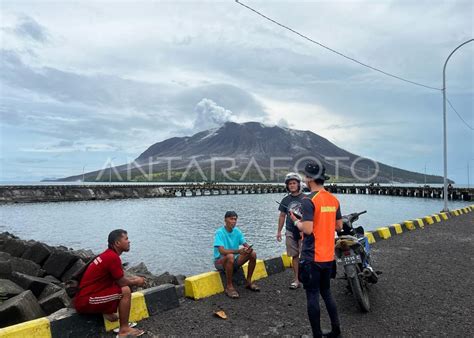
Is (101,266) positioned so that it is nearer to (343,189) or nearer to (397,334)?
(397,334)

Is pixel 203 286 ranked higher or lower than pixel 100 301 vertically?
lower

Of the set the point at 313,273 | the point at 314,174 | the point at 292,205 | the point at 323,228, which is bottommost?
the point at 313,273

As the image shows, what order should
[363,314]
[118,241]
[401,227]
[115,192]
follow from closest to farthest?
[118,241] < [363,314] < [401,227] < [115,192]

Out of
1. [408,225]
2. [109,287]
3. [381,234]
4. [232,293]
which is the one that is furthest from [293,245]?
[408,225]

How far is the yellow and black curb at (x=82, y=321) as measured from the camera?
4.47 m

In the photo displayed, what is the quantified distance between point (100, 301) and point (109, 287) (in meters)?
0.19

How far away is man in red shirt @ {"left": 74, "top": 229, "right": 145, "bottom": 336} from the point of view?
466cm

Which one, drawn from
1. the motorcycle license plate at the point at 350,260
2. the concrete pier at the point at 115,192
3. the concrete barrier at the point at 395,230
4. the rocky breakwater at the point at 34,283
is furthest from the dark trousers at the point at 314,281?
the concrete pier at the point at 115,192

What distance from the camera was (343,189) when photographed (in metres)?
113

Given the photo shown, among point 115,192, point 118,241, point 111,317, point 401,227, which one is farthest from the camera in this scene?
point 115,192

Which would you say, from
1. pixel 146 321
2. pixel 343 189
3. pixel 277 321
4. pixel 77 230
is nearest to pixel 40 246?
pixel 146 321

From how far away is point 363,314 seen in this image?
5.66 m

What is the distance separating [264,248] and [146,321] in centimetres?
1646

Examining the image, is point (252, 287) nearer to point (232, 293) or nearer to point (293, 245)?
point (232, 293)
